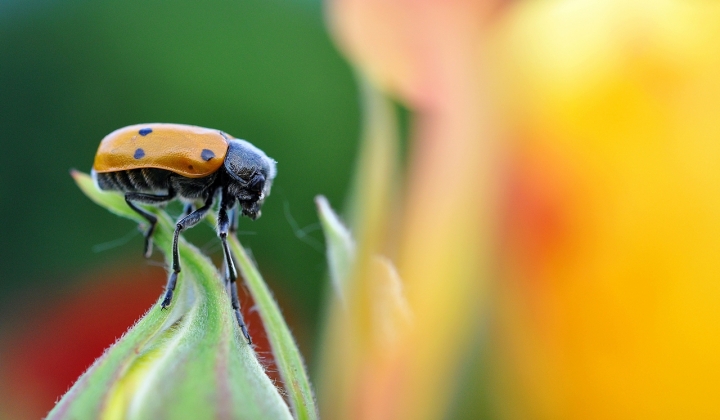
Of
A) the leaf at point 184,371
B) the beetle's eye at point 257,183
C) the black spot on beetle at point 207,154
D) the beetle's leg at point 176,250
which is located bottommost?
the leaf at point 184,371

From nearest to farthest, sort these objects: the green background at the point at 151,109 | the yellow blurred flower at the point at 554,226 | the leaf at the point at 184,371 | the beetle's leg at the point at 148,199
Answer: the leaf at the point at 184,371
the yellow blurred flower at the point at 554,226
the beetle's leg at the point at 148,199
the green background at the point at 151,109

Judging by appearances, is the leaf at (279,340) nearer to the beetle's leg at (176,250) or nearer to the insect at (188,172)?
the beetle's leg at (176,250)

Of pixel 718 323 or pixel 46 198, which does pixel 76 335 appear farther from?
pixel 718 323

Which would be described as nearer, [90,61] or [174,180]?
[174,180]

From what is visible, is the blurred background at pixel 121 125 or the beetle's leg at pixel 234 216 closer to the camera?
the beetle's leg at pixel 234 216

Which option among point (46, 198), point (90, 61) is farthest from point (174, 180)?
point (90, 61)

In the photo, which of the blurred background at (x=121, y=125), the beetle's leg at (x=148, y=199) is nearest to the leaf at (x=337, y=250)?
the beetle's leg at (x=148, y=199)
